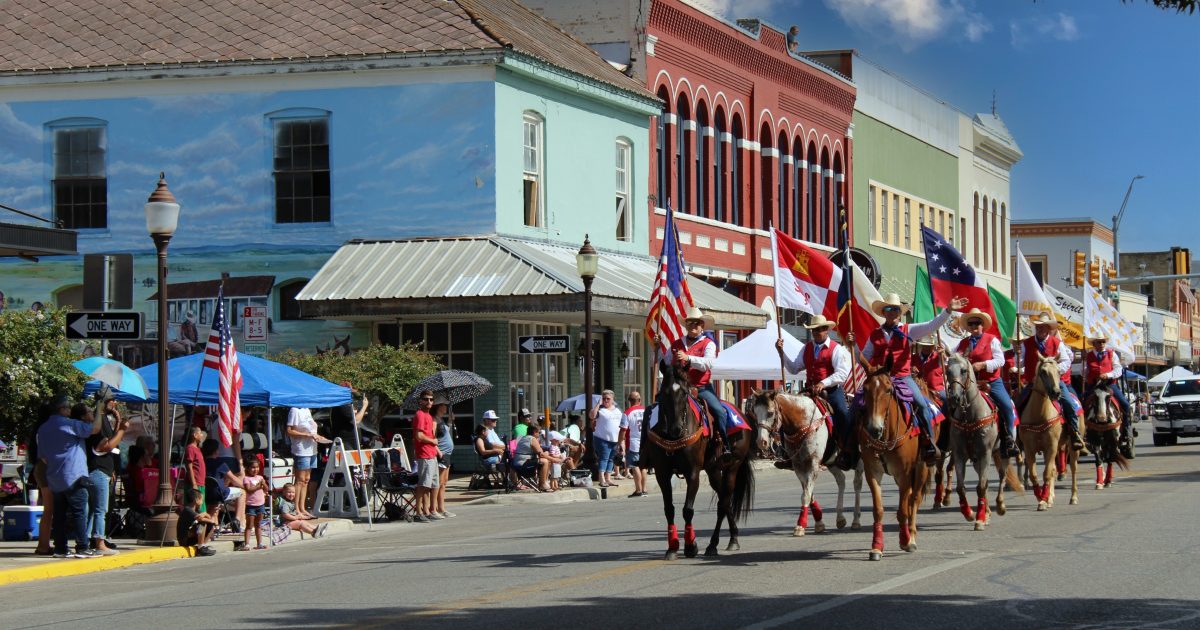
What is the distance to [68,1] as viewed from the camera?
3628cm

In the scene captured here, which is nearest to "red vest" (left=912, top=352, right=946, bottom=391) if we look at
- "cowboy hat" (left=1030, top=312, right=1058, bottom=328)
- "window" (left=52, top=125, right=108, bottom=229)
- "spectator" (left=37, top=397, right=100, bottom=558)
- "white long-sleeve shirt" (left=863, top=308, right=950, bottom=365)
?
"white long-sleeve shirt" (left=863, top=308, right=950, bottom=365)

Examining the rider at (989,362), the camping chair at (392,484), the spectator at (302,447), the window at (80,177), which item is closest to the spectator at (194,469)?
the spectator at (302,447)

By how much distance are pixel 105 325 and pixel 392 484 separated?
567 centimetres

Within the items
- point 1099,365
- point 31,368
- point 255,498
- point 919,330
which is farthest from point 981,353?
point 31,368

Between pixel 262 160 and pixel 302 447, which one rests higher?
pixel 262 160

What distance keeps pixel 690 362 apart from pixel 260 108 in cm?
1987

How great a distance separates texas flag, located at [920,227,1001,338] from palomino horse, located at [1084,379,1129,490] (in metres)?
Result: 4.10

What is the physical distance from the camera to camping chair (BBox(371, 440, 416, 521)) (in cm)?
2406

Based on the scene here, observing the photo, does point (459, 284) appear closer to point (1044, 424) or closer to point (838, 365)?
point (1044, 424)

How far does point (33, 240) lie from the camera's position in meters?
21.0

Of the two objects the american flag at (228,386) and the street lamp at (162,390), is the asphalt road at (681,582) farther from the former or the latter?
the american flag at (228,386)

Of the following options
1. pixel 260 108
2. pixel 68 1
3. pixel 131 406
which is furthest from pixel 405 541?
pixel 68 1

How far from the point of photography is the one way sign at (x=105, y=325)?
19812mm

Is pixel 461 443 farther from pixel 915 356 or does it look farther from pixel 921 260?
pixel 921 260
